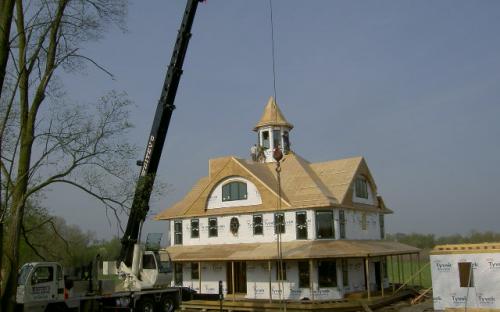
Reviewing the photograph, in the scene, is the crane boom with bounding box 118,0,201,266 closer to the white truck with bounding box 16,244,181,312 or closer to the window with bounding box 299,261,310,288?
the white truck with bounding box 16,244,181,312

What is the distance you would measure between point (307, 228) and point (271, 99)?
39.9ft

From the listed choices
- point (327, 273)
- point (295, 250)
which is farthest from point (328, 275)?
point (295, 250)

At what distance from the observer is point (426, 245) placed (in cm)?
8050

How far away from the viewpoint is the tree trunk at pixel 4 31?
12.5 meters

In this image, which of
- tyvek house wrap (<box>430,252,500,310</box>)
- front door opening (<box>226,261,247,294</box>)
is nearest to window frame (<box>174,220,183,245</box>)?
front door opening (<box>226,261,247,294</box>)

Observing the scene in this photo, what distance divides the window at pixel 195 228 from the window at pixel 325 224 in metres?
7.75

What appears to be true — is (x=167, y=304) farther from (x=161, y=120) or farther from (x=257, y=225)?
(x=161, y=120)

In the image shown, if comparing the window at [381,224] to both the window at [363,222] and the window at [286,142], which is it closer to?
the window at [363,222]

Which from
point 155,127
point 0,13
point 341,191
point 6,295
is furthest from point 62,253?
point 341,191

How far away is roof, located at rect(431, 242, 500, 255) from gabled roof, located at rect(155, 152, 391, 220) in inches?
281

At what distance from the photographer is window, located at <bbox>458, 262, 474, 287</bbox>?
19094 millimetres

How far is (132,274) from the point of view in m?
21.5

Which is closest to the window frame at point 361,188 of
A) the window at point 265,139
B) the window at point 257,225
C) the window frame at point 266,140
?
the window at point 257,225

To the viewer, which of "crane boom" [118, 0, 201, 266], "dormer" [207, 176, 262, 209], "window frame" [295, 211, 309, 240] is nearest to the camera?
"crane boom" [118, 0, 201, 266]
